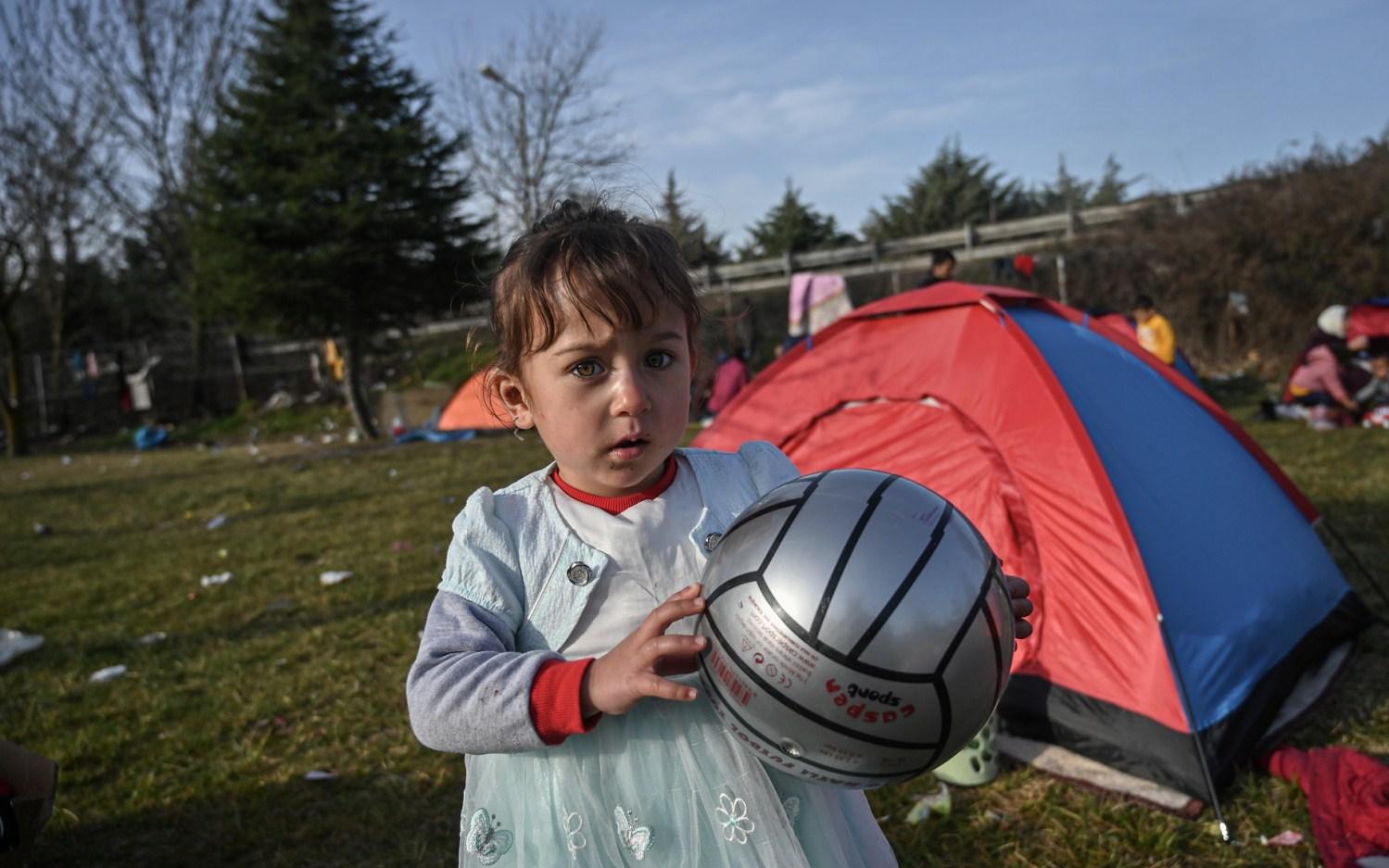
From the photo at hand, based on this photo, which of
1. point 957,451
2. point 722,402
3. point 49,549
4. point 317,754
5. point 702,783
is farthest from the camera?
point 722,402

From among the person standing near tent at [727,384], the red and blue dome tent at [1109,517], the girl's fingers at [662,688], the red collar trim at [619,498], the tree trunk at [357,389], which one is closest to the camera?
the girl's fingers at [662,688]

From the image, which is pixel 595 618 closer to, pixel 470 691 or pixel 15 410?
pixel 470 691

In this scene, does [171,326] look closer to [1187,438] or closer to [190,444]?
[190,444]

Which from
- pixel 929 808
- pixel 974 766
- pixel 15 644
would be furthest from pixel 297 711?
pixel 974 766

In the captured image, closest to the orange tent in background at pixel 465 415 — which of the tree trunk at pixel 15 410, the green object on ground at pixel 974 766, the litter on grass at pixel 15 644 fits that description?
the litter on grass at pixel 15 644

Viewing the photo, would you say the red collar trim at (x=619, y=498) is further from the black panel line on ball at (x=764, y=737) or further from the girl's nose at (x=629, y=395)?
the black panel line on ball at (x=764, y=737)

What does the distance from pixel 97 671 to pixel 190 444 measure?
1434 cm

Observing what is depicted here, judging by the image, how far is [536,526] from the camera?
5.04 feet

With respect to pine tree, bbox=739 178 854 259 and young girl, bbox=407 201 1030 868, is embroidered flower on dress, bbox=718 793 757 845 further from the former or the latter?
pine tree, bbox=739 178 854 259

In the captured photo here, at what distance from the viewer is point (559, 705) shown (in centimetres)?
129

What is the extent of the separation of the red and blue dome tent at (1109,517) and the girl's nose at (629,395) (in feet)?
7.47

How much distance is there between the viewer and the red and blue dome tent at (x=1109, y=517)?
3002 millimetres

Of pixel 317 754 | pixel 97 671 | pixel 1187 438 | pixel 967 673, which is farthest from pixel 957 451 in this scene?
pixel 97 671

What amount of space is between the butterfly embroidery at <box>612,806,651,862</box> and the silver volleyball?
8.5 inches
